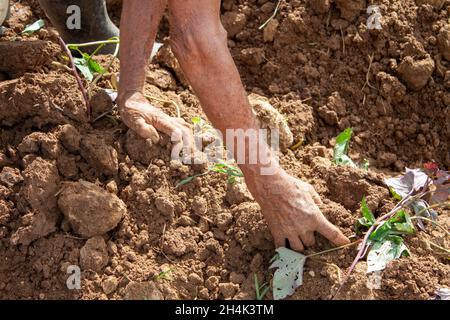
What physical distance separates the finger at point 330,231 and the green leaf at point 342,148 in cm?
46

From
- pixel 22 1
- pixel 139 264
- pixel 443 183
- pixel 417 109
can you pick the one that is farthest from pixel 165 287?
pixel 22 1

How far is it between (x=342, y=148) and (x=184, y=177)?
0.60 meters

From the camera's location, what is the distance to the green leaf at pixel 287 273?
2.32m

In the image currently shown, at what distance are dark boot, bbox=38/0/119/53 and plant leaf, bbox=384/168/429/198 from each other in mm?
1248

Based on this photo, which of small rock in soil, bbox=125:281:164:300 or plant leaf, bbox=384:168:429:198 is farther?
plant leaf, bbox=384:168:429:198

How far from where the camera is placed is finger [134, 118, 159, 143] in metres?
2.57

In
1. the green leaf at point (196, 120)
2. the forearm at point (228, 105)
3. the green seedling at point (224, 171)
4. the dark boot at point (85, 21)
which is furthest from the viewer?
the dark boot at point (85, 21)

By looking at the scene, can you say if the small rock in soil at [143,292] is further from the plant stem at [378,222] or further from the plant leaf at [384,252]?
the plant leaf at [384,252]

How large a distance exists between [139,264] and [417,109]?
132 centimetres

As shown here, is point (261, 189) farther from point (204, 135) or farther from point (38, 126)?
point (38, 126)

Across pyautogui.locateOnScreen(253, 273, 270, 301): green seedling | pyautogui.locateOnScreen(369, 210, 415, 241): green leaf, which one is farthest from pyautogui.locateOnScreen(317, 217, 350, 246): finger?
pyautogui.locateOnScreen(253, 273, 270, 301): green seedling

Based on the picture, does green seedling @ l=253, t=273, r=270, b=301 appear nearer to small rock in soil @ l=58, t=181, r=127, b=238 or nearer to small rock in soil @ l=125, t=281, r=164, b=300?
small rock in soil @ l=125, t=281, r=164, b=300

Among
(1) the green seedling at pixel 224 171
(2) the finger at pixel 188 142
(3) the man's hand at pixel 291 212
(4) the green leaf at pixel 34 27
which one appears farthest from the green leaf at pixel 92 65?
(3) the man's hand at pixel 291 212

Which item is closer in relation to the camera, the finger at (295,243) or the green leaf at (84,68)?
the finger at (295,243)
